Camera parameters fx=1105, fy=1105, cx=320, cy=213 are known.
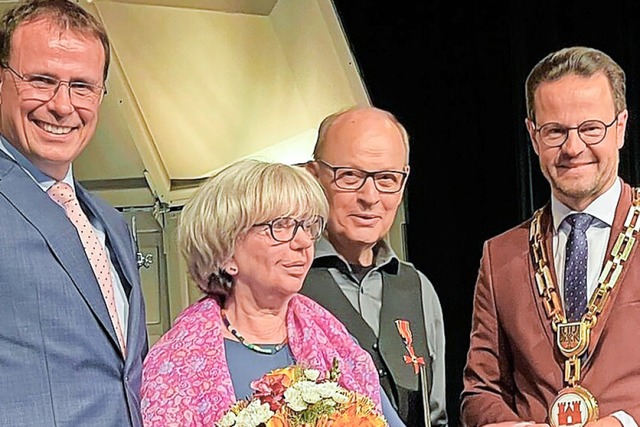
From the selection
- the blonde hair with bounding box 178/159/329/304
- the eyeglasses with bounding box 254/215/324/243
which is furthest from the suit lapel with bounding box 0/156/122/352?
the eyeglasses with bounding box 254/215/324/243

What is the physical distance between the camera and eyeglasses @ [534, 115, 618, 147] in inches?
93.7

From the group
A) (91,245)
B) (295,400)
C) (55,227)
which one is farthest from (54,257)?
(295,400)

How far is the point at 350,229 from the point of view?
256cm

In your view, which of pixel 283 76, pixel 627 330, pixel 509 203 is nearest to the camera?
pixel 627 330

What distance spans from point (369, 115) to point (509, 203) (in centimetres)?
→ 180

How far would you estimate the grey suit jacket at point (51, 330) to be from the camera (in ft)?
6.37

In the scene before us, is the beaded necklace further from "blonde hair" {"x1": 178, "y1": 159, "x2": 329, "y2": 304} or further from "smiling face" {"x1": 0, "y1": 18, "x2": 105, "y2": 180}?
"smiling face" {"x1": 0, "y1": 18, "x2": 105, "y2": 180}

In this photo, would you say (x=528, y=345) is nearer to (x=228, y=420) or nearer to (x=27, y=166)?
(x=228, y=420)

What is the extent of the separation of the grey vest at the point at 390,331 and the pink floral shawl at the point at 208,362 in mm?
263

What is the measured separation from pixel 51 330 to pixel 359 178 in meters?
0.87

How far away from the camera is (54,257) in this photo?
6.59 ft

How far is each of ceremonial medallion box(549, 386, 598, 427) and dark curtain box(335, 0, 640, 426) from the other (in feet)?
6.29

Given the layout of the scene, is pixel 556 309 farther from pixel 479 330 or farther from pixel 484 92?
pixel 484 92

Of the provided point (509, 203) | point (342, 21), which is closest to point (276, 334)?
point (509, 203)
